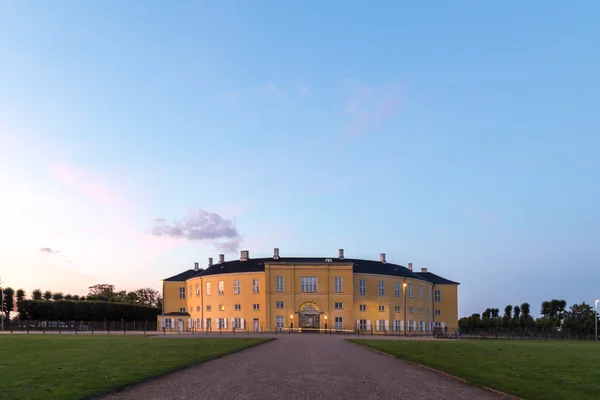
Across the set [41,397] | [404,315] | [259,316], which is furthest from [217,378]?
[404,315]

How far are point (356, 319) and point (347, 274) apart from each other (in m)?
6.59

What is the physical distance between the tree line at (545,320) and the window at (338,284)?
20122mm

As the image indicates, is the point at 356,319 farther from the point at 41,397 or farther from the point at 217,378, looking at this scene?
the point at 41,397

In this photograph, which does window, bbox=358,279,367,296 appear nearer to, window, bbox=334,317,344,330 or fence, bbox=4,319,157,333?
window, bbox=334,317,344,330

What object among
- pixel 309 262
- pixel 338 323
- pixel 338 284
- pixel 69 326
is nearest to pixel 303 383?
pixel 338 323

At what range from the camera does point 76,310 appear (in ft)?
310

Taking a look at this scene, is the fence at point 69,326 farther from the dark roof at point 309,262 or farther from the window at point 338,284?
the window at point 338,284

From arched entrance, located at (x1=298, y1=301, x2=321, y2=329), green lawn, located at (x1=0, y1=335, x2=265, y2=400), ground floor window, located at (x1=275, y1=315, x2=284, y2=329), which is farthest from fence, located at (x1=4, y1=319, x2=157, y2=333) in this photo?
green lawn, located at (x1=0, y1=335, x2=265, y2=400)

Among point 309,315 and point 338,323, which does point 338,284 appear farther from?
point 309,315

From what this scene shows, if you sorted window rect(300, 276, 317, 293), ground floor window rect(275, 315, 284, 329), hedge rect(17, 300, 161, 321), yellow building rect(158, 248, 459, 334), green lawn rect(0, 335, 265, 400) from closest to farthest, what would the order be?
1. green lawn rect(0, 335, 265, 400)
2. ground floor window rect(275, 315, 284, 329)
3. yellow building rect(158, 248, 459, 334)
4. window rect(300, 276, 317, 293)
5. hedge rect(17, 300, 161, 321)

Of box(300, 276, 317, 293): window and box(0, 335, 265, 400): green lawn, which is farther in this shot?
box(300, 276, 317, 293): window

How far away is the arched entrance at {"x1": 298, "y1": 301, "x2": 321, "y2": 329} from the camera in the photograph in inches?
3063

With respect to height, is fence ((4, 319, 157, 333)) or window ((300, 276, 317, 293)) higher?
window ((300, 276, 317, 293))

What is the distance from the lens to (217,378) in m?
17.5
